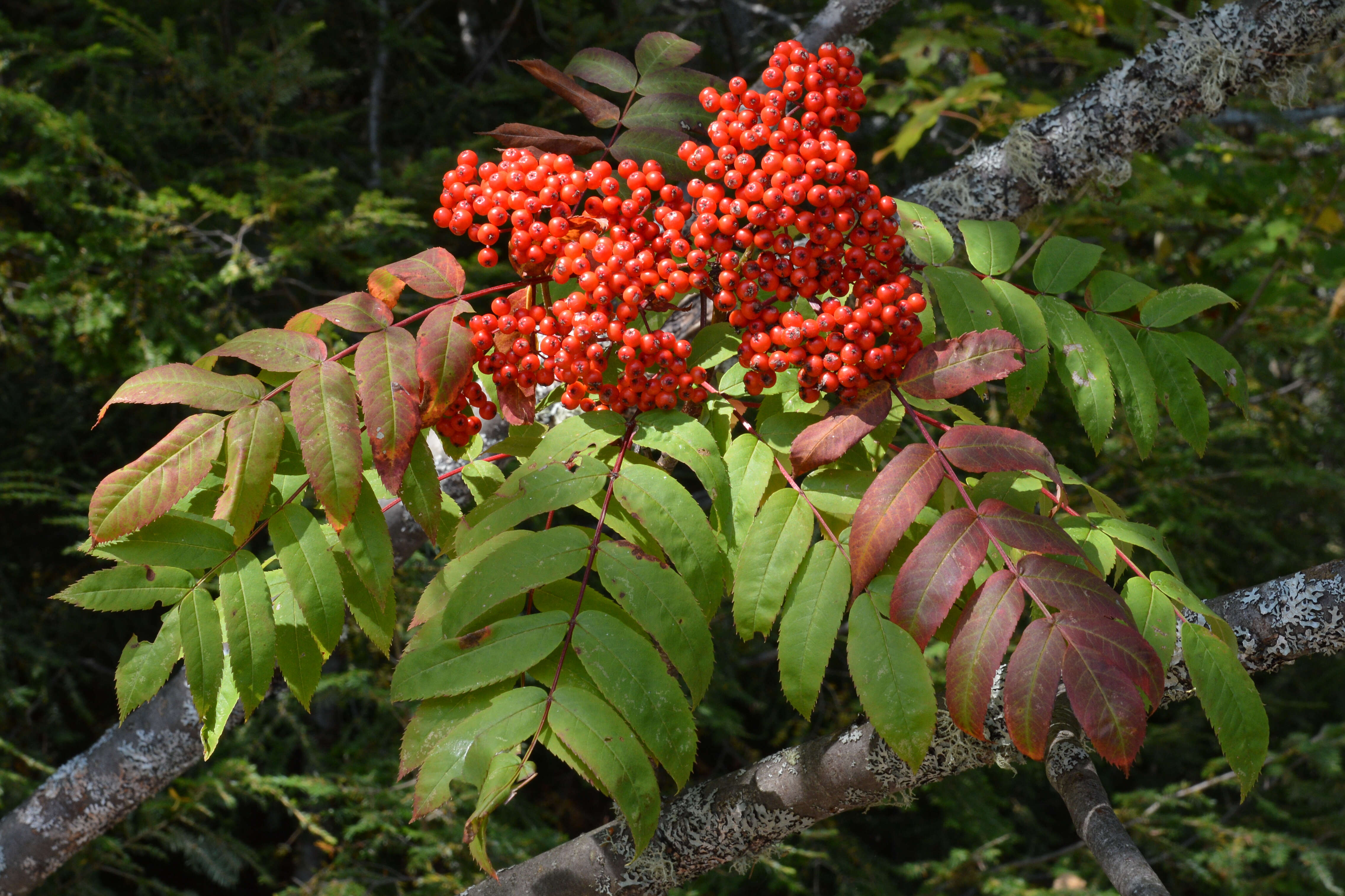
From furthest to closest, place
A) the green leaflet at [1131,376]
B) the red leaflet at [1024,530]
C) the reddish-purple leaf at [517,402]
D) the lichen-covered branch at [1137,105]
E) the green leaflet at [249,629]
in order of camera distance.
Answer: the lichen-covered branch at [1137,105], the green leaflet at [1131,376], the reddish-purple leaf at [517,402], the green leaflet at [249,629], the red leaflet at [1024,530]

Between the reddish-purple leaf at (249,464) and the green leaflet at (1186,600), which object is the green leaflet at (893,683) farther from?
the reddish-purple leaf at (249,464)

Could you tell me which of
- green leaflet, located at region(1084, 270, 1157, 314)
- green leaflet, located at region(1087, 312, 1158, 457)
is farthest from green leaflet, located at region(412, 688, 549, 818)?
green leaflet, located at region(1084, 270, 1157, 314)

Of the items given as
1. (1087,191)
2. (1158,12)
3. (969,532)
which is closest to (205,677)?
(969,532)

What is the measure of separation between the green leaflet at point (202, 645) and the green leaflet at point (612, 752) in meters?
0.42

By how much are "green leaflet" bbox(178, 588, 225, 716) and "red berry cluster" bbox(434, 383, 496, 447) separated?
355 mm

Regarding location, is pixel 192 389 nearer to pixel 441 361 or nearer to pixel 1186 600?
pixel 441 361

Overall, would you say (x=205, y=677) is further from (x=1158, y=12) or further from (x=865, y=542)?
(x=1158, y=12)

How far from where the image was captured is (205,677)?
3.34 ft

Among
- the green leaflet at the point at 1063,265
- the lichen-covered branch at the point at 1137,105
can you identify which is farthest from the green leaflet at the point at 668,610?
the lichen-covered branch at the point at 1137,105

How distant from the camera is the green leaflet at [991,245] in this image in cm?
133

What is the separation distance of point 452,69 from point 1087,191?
9.86ft

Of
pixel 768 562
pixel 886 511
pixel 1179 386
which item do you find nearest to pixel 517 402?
pixel 768 562

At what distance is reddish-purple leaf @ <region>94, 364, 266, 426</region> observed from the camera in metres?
1.02

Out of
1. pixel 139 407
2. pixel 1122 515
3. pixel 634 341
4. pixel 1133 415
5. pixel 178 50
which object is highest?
pixel 178 50
